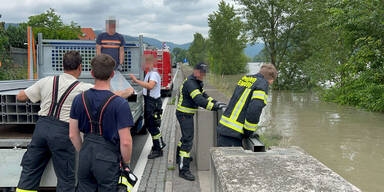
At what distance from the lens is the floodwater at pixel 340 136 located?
6.29 meters

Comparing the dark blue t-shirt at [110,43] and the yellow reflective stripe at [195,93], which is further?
the dark blue t-shirt at [110,43]

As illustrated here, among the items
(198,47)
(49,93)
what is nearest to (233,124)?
(49,93)

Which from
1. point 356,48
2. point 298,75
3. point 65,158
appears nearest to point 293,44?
point 298,75

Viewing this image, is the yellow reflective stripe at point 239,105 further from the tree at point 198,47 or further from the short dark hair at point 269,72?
the tree at point 198,47

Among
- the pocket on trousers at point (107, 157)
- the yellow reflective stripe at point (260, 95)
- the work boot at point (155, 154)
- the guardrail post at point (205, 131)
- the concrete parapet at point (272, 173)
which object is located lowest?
the work boot at point (155, 154)

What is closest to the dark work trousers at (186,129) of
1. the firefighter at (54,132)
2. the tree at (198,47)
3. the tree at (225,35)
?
the firefighter at (54,132)

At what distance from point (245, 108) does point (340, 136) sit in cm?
681

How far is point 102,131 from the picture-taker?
268cm

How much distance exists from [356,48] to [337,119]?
9.80 feet

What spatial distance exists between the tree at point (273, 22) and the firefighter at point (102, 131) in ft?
69.1

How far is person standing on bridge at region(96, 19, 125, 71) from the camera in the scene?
5.72 m

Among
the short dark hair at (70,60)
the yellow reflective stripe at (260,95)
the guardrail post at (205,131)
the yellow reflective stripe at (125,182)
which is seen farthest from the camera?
the guardrail post at (205,131)

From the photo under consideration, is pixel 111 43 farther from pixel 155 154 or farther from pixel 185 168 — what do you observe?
pixel 185 168

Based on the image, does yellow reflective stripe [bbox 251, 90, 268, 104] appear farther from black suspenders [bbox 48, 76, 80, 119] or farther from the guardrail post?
black suspenders [bbox 48, 76, 80, 119]
